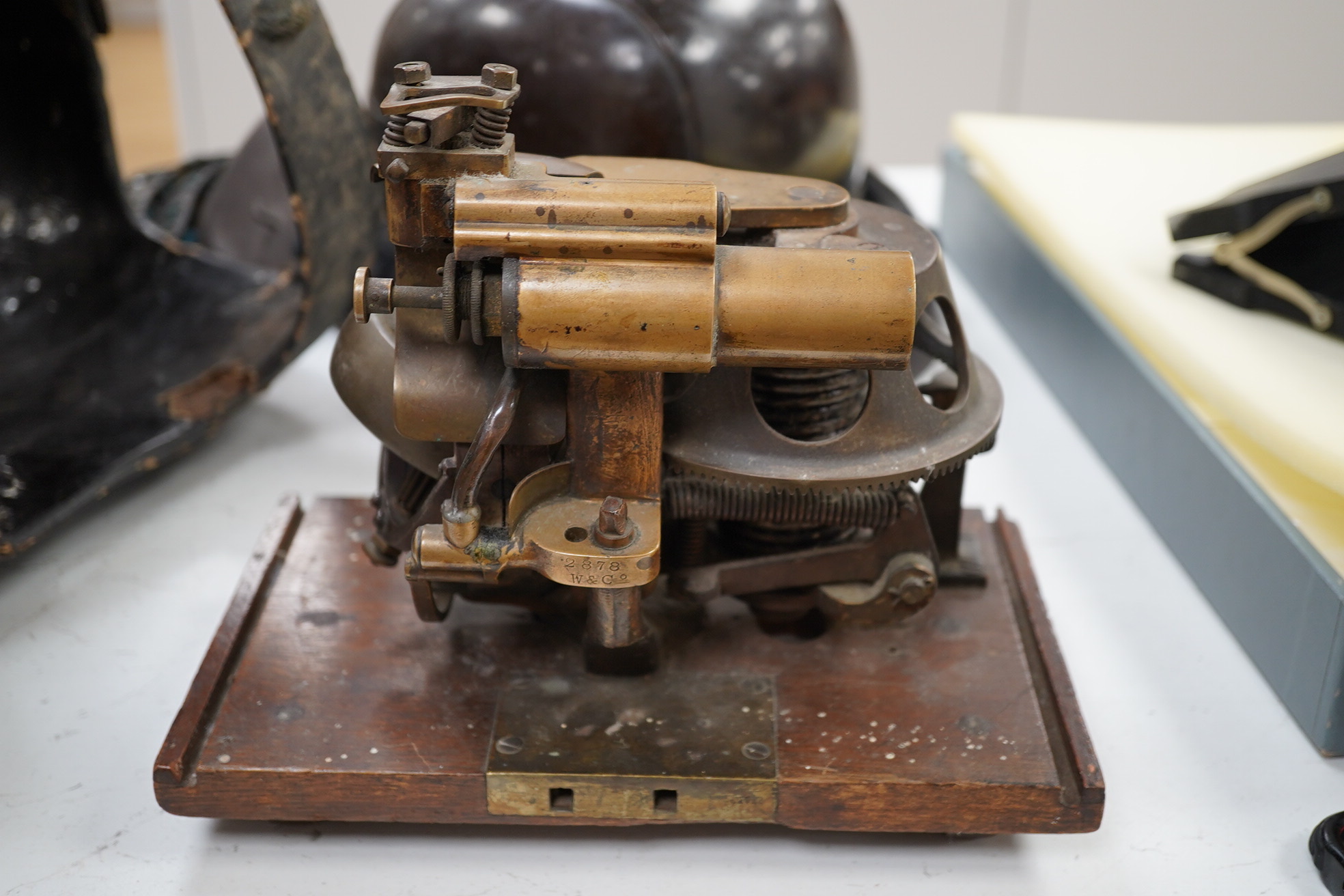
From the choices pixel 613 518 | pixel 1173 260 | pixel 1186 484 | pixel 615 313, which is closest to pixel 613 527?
pixel 613 518

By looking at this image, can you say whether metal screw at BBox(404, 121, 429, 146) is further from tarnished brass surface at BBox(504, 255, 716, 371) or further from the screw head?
the screw head

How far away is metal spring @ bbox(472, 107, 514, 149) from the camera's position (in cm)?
91

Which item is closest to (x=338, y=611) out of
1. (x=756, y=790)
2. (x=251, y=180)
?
(x=756, y=790)

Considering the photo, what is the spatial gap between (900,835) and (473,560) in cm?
39

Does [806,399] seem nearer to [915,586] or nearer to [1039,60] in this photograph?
[915,586]

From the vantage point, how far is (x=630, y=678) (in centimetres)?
106

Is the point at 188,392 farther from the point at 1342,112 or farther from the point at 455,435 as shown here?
the point at 1342,112

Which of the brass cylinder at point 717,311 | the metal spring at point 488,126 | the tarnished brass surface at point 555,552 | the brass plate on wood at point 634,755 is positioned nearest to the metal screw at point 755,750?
the brass plate on wood at point 634,755

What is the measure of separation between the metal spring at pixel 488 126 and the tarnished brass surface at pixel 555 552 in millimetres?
249

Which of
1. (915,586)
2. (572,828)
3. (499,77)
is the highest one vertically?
(499,77)

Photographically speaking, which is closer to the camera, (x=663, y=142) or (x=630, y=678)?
(x=630, y=678)

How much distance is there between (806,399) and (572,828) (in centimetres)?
37

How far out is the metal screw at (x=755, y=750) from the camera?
0.98 m

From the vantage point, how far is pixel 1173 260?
5.41 ft
